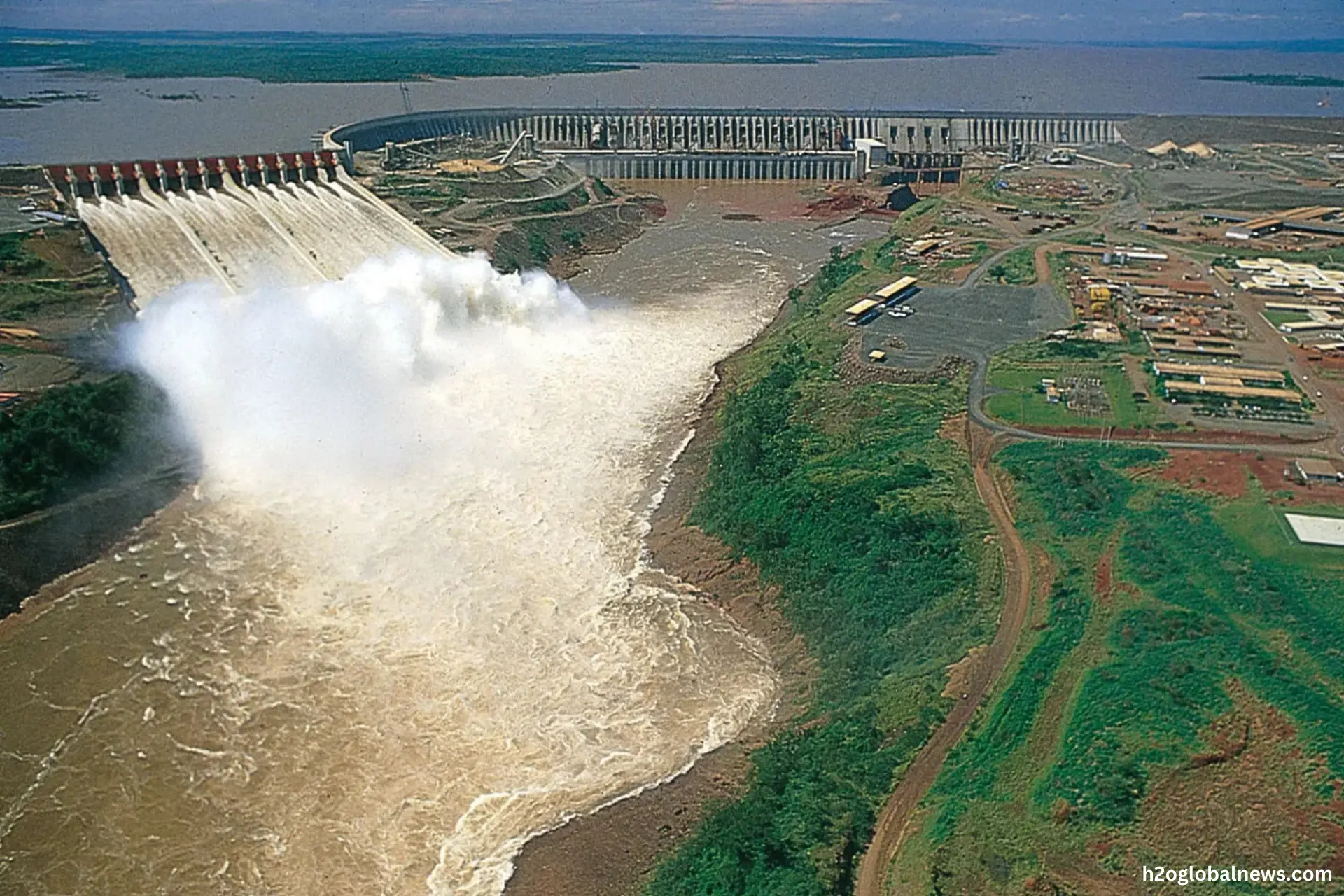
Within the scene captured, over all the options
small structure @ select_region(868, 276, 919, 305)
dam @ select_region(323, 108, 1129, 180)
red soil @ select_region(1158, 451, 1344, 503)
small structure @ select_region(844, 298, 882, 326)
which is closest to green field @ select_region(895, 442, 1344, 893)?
red soil @ select_region(1158, 451, 1344, 503)

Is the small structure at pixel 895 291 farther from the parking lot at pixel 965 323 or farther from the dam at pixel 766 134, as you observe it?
the dam at pixel 766 134

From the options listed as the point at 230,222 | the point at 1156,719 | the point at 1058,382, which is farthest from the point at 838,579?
the point at 230,222

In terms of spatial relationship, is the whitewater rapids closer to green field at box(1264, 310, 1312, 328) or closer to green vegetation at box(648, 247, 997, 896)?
green vegetation at box(648, 247, 997, 896)

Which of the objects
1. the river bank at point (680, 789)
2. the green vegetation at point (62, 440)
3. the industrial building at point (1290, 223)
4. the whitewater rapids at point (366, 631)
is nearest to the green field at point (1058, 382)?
the river bank at point (680, 789)

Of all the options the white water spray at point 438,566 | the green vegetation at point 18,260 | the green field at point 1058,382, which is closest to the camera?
the white water spray at point 438,566

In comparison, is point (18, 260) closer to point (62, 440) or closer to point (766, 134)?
point (62, 440)

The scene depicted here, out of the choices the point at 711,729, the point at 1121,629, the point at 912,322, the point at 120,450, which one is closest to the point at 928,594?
the point at 1121,629

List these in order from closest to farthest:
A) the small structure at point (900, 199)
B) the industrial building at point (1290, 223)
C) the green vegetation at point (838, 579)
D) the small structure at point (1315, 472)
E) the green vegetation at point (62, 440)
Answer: the green vegetation at point (838, 579)
the small structure at point (1315, 472)
the green vegetation at point (62, 440)
the industrial building at point (1290, 223)
the small structure at point (900, 199)
